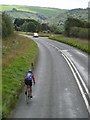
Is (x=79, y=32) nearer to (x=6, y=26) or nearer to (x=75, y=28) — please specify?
(x=75, y=28)

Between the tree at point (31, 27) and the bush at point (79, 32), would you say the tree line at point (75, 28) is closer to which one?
the bush at point (79, 32)

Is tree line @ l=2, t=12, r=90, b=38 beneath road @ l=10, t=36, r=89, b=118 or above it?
above

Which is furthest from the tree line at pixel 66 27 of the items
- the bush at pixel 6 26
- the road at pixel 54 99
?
the road at pixel 54 99

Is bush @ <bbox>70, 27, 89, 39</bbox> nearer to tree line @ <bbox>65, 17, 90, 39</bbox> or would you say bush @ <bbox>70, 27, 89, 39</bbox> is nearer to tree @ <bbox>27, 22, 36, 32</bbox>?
tree line @ <bbox>65, 17, 90, 39</bbox>

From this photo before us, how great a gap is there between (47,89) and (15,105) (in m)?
3.67

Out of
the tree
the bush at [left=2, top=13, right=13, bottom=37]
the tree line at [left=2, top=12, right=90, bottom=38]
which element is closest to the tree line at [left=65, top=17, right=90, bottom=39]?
the tree line at [left=2, top=12, right=90, bottom=38]

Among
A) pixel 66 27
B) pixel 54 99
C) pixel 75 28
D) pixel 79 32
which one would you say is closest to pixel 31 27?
pixel 66 27

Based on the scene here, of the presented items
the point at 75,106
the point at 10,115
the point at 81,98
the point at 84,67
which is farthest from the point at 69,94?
the point at 84,67

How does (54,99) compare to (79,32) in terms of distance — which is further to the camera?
(79,32)

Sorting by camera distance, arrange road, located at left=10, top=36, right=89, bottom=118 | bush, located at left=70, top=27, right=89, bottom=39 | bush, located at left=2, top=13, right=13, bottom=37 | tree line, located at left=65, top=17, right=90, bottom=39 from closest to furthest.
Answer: road, located at left=10, top=36, right=89, bottom=118 < bush, located at left=2, top=13, right=13, bottom=37 < bush, located at left=70, top=27, right=89, bottom=39 < tree line, located at left=65, top=17, right=90, bottom=39

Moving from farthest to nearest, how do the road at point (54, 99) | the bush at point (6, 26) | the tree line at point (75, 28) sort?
the tree line at point (75, 28)
the bush at point (6, 26)
the road at point (54, 99)

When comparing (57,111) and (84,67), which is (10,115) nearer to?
(57,111)

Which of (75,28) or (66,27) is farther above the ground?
(66,27)

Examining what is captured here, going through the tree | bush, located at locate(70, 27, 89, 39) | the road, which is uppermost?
the tree
